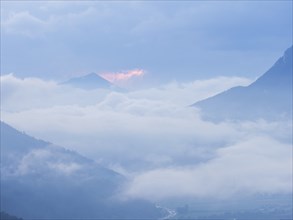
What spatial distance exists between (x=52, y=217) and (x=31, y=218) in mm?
9901

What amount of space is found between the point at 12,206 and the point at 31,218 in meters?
7.40

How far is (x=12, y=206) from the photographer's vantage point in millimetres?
192500

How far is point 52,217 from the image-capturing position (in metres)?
198

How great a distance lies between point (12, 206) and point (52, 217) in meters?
12.2

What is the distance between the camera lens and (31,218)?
620 feet
